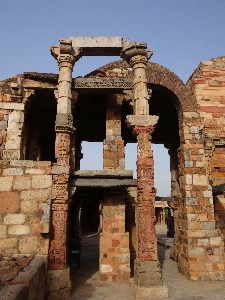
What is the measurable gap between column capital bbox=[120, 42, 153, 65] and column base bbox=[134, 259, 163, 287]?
5.55 m

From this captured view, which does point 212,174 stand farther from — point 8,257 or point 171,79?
point 8,257

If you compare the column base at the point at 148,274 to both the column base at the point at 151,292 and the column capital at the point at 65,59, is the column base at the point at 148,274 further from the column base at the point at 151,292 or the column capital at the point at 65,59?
the column capital at the point at 65,59

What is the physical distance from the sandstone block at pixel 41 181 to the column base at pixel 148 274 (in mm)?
2980

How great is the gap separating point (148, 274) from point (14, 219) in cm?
341

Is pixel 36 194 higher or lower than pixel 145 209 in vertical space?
higher

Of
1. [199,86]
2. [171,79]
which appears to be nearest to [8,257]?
[171,79]

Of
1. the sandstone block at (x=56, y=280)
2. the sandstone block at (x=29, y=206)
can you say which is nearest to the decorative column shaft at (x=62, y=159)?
the sandstone block at (x=56, y=280)

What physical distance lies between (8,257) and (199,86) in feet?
26.0

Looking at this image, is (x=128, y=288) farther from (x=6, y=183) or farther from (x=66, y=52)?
(x=66, y=52)

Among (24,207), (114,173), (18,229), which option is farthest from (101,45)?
(18,229)

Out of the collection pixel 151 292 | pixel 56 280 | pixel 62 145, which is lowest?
pixel 151 292

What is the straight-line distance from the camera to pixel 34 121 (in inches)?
394

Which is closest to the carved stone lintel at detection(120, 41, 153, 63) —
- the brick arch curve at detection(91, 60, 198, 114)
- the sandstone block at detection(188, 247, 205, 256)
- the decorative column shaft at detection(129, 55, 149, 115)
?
the decorative column shaft at detection(129, 55, 149, 115)

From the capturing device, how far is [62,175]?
5.97 metres
